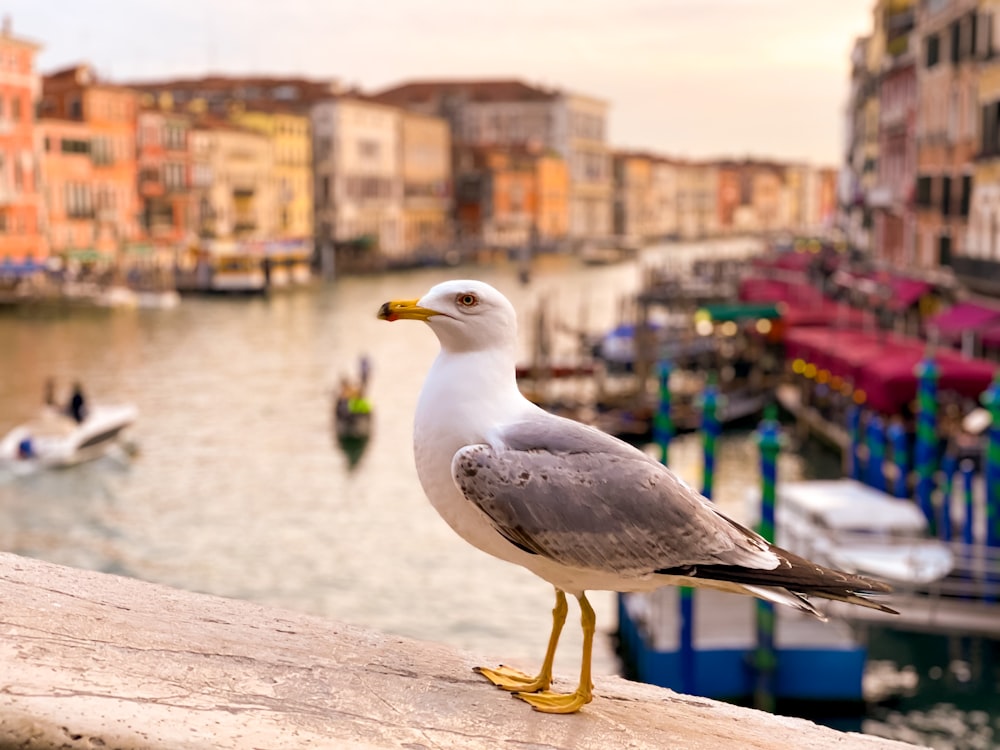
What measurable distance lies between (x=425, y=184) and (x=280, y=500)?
174ft

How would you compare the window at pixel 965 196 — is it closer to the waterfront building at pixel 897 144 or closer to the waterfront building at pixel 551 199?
the waterfront building at pixel 897 144

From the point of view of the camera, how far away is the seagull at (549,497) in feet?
5.88

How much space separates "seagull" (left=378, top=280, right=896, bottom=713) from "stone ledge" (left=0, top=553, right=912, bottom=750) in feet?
0.38

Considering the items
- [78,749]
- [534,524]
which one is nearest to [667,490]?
[534,524]

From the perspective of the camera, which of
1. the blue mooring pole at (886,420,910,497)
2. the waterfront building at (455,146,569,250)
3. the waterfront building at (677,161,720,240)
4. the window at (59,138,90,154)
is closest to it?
the blue mooring pole at (886,420,910,497)

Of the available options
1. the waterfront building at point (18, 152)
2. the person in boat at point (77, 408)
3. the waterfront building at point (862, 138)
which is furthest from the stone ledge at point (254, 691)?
the waterfront building at point (18, 152)

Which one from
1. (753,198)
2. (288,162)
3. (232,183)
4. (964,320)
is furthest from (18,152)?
(753,198)

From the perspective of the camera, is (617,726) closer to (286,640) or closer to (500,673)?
(500,673)

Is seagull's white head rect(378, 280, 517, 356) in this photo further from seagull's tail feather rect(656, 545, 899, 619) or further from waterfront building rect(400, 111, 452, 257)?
waterfront building rect(400, 111, 452, 257)

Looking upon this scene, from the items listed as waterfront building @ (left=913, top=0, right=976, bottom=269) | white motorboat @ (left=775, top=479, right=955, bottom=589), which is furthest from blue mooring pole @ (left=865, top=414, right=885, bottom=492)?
waterfront building @ (left=913, top=0, right=976, bottom=269)

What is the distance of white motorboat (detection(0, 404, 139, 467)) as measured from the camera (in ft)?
53.3

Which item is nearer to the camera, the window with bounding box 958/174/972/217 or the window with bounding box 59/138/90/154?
the window with bounding box 958/174/972/217

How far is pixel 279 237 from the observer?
5362 centimetres

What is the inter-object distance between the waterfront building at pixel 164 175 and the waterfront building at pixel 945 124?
2676cm
